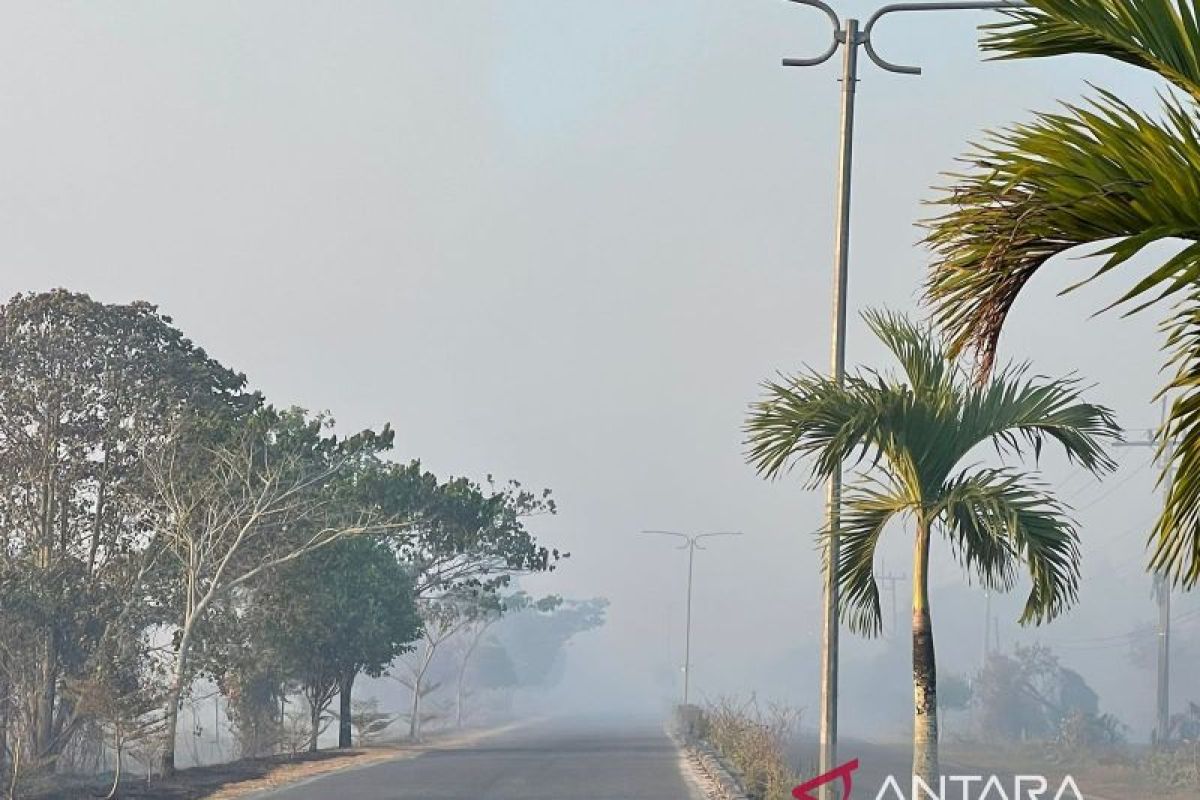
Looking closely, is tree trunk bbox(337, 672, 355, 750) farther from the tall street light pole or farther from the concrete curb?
the tall street light pole

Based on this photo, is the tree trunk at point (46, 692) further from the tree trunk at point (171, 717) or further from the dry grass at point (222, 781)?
the tree trunk at point (171, 717)

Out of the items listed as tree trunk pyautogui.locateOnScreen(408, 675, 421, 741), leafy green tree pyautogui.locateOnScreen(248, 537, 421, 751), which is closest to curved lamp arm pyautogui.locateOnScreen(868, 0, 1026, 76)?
leafy green tree pyautogui.locateOnScreen(248, 537, 421, 751)

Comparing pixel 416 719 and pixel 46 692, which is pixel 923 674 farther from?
pixel 416 719

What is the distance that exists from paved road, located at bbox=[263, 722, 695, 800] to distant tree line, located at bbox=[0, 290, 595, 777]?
13.4ft

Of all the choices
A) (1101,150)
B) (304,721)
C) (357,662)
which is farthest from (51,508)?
(1101,150)

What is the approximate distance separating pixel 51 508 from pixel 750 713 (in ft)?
56.1

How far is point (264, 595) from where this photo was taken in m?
47.7

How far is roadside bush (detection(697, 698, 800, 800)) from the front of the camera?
26.6 m

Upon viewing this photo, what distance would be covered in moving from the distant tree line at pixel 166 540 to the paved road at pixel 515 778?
4.08 meters

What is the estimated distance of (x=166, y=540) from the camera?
140 feet

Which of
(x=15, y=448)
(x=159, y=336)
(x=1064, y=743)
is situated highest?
(x=159, y=336)

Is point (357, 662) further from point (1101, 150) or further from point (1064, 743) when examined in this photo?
point (1101, 150)

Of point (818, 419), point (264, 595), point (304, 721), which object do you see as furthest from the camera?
point (304, 721)

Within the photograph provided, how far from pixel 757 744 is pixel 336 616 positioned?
20.9 meters
